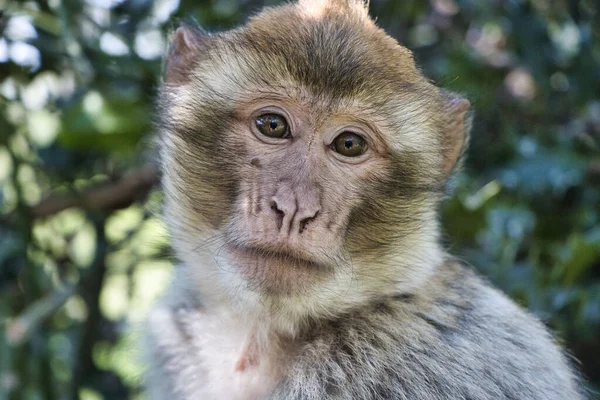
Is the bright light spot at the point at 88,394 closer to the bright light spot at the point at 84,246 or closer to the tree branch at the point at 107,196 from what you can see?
the bright light spot at the point at 84,246

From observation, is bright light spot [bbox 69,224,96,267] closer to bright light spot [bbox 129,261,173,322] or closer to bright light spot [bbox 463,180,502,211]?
bright light spot [bbox 129,261,173,322]

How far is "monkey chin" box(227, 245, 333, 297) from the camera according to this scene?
7.23 ft

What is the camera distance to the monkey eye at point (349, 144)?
7.92ft

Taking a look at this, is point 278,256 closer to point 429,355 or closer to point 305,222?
point 305,222

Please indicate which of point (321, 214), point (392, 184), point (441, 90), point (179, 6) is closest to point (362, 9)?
point (441, 90)

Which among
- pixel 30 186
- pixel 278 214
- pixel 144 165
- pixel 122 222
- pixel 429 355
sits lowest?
pixel 122 222

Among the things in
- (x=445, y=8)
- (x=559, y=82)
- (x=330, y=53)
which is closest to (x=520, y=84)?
(x=559, y=82)

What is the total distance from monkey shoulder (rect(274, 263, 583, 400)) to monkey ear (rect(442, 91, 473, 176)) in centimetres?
44

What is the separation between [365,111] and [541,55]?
1.76 m

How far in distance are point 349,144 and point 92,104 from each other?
1915 millimetres

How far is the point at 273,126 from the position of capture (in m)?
2.39

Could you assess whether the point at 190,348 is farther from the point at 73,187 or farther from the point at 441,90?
the point at 73,187

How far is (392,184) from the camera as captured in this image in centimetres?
246

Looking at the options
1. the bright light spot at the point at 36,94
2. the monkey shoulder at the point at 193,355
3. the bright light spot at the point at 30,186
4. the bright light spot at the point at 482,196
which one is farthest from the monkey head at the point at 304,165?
the bright light spot at the point at 30,186
